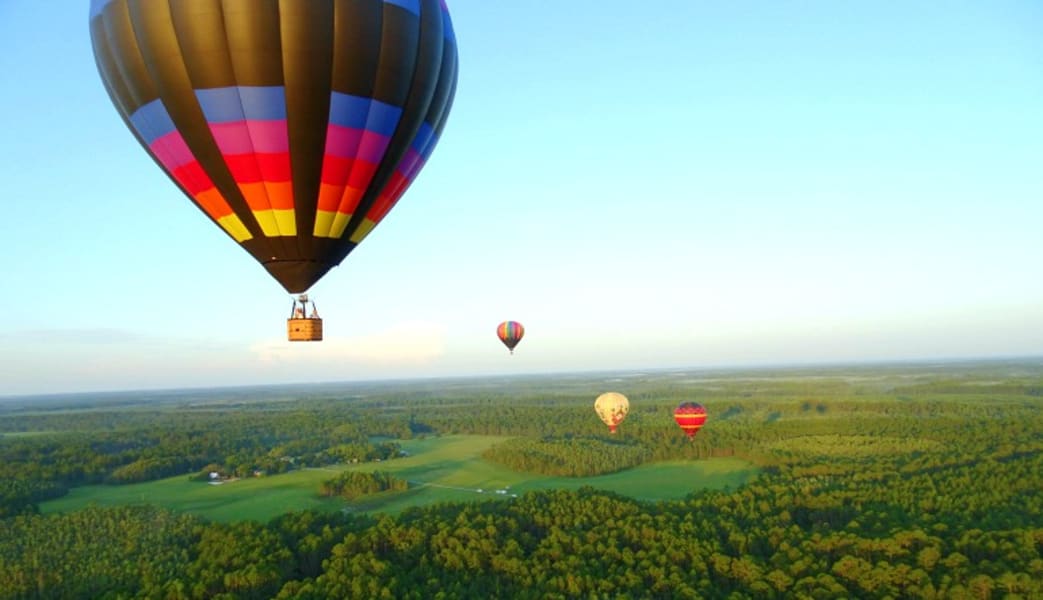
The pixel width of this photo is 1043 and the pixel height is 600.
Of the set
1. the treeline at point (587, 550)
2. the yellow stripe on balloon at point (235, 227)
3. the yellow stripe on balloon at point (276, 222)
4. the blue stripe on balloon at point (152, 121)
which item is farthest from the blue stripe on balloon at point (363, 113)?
the treeline at point (587, 550)

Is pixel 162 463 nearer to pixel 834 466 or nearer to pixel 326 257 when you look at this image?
pixel 834 466

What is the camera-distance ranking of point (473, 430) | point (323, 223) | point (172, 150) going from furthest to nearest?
point (473, 430), point (323, 223), point (172, 150)

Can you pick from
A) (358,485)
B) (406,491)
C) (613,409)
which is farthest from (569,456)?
(358,485)

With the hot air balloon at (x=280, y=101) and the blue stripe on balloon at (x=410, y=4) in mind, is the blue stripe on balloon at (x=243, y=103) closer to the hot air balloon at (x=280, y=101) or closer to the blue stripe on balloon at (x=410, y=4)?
the hot air balloon at (x=280, y=101)

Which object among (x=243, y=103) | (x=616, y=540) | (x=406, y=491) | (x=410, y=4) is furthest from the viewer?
(x=406, y=491)

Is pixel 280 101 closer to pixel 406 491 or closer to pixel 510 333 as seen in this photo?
pixel 510 333

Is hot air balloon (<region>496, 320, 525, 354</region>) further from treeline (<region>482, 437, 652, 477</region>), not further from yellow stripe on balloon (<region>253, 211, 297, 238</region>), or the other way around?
yellow stripe on balloon (<region>253, 211, 297, 238</region>)

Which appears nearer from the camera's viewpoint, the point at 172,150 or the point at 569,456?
the point at 172,150
